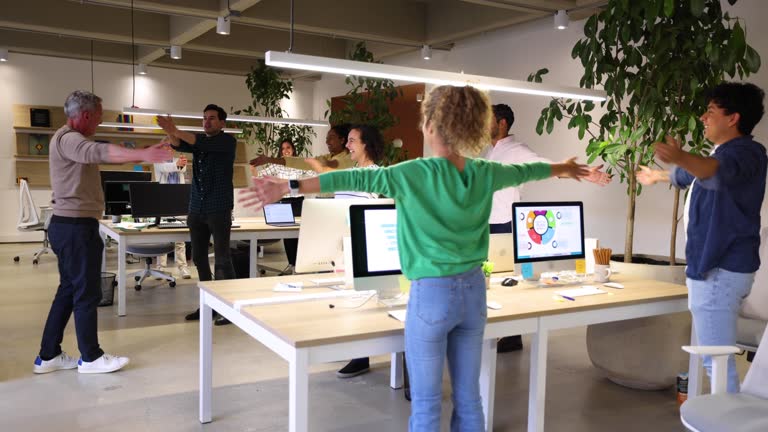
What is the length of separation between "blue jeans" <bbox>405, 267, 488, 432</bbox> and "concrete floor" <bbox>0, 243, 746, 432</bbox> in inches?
45.4

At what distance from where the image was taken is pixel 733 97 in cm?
267

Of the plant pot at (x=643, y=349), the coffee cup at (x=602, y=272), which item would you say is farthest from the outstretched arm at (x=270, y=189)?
the plant pot at (x=643, y=349)

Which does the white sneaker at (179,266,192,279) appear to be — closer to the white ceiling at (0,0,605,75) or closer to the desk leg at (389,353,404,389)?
the white ceiling at (0,0,605,75)

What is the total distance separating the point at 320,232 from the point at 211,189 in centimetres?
204

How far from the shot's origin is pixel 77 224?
3.74 m

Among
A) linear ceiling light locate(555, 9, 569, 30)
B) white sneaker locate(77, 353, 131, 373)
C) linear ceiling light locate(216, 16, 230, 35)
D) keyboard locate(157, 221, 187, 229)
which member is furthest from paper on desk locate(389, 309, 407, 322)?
linear ceiling light locate(216, 16, 230, 35)

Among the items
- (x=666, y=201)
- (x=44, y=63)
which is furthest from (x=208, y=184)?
(x=44, y=63)

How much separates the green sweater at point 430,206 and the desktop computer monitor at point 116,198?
509cm

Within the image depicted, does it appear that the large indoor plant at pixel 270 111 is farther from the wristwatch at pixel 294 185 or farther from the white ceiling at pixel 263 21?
the wristwatch at pixel 294 185

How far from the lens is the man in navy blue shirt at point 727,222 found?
2623mm

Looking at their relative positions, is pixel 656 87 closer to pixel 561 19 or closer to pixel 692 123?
pixel 692 123

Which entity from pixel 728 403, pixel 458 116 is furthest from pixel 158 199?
pixel 728 403

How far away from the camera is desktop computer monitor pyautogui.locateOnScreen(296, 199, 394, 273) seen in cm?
323

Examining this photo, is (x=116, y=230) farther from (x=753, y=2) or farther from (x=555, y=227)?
(x=753, y=2)
